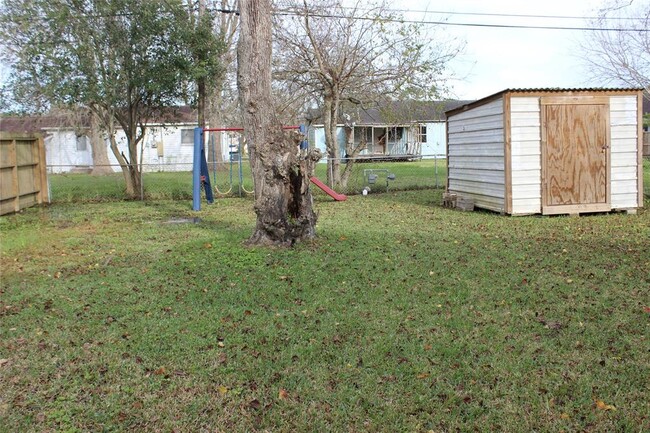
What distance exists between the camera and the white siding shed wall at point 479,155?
36.9 ft

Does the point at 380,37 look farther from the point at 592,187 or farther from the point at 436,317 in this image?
the point at 436,317

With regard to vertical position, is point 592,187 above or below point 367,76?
below

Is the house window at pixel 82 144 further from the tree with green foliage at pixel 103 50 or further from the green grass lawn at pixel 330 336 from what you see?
the green grass lawn at pixel 330 336

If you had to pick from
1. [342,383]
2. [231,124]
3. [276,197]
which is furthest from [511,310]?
[231,124]

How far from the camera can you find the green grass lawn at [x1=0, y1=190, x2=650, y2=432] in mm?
3266

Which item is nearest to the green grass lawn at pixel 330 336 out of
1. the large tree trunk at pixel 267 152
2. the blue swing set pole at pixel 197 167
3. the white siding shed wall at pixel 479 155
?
the large tree trunk at pixel 267 152

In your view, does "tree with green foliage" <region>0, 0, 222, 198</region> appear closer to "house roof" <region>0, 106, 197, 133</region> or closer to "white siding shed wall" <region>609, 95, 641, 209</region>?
"house roof" <region>0, 106, 197, 133</region>

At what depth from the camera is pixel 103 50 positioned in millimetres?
14734

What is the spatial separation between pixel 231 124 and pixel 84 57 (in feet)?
66.0

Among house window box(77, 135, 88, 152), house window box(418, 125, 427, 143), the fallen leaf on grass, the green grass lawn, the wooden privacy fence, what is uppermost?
house window box(418, 125, 427, 143)

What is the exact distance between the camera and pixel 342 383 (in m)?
3.63

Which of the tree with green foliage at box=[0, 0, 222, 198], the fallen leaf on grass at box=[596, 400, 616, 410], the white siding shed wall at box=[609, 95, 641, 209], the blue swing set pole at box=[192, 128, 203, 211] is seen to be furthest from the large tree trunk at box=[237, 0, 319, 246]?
the tree with green foliage at box=[0, 0, 222, 198]

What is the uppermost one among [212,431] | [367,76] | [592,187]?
[367,76]

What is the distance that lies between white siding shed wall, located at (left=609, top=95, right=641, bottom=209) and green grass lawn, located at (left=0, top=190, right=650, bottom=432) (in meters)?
3.53
